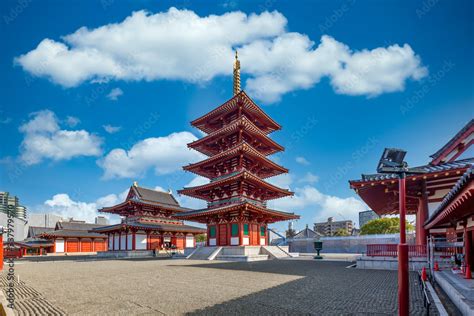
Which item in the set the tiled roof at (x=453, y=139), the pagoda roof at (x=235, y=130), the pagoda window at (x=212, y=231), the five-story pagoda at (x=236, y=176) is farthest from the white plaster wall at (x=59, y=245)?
the tiled roof at (x=453, y=139)

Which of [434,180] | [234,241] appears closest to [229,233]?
[234,241]

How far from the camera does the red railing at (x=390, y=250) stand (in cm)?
1551

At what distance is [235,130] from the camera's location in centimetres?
3259

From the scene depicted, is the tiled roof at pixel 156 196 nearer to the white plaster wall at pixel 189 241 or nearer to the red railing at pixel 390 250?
the white plaster wall at pixel 189 241

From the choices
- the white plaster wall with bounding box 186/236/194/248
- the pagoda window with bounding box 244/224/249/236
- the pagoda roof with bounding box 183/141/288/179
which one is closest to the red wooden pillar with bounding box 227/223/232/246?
the pagoda window with bounding box 244/224/249/236

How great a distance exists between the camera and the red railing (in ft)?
50.9

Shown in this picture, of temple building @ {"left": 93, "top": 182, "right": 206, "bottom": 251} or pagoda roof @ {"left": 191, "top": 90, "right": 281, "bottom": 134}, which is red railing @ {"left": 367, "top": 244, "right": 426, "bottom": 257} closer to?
pagoda roof @ {"left": 191, "top": 90, "right": 281, "bottom": 134}

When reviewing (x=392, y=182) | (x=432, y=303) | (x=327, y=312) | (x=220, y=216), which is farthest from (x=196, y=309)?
(x=220, y=216)

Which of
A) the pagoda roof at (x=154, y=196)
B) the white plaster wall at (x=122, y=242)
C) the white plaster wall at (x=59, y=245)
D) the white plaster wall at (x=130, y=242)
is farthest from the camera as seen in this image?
the white plaster wall at (x=59, y=245)

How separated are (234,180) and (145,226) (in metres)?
16.0

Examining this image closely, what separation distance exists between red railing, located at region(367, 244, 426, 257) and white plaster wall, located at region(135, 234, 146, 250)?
30327 millimetres

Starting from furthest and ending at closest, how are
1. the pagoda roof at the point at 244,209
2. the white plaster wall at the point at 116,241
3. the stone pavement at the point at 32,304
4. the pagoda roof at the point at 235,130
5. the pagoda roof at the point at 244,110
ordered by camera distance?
1. the white plaster wall at the point at 116,241
2. the pagoda roof at the point at 244,110
3. the pagoda roof at the point at 235,130
4. the pagoda roof at the point at 244,209
5. the stone pavement at the point at 32,304

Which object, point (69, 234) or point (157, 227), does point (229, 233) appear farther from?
point (69, 234)

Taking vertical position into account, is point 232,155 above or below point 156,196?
above
